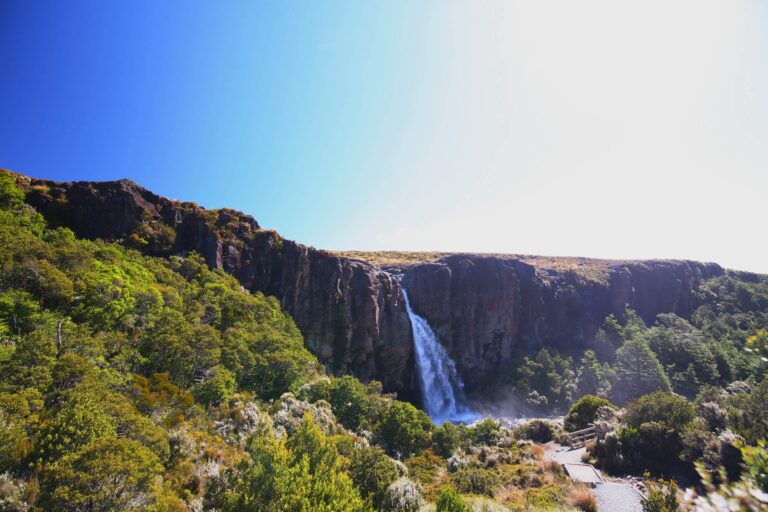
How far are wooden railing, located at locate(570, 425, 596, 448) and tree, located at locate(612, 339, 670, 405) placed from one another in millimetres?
27688

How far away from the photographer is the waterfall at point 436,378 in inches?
1863

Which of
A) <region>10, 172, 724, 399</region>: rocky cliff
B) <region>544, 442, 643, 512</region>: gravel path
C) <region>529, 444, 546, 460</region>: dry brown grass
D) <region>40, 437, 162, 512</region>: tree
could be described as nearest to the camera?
<region>40, 437, 162, 512</region>: tree

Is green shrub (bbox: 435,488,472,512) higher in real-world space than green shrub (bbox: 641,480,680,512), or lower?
higher

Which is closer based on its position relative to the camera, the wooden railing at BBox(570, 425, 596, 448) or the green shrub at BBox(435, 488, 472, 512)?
the green shrub at BBox(435, 488, 472, 512)

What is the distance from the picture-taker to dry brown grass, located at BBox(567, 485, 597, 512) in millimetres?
13609

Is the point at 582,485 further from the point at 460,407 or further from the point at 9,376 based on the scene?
the point at 460,407

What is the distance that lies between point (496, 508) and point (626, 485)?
798cm

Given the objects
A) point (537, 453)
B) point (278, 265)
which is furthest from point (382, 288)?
point (537, 453)

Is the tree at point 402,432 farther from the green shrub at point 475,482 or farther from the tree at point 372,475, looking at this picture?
the tree at point 372,475

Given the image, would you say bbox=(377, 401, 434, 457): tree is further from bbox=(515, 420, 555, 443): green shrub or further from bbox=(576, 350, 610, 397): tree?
bbox=(576, 350, 610, 397): tree

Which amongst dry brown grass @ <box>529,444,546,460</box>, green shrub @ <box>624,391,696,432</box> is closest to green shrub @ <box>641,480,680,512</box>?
green shrub @ <box>624,391,696,432</box>

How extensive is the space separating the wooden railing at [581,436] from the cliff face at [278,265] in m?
25.7

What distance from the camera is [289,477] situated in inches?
415

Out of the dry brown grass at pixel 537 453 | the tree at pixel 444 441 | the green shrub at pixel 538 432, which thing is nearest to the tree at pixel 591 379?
the green shrub at pixel 538 432
